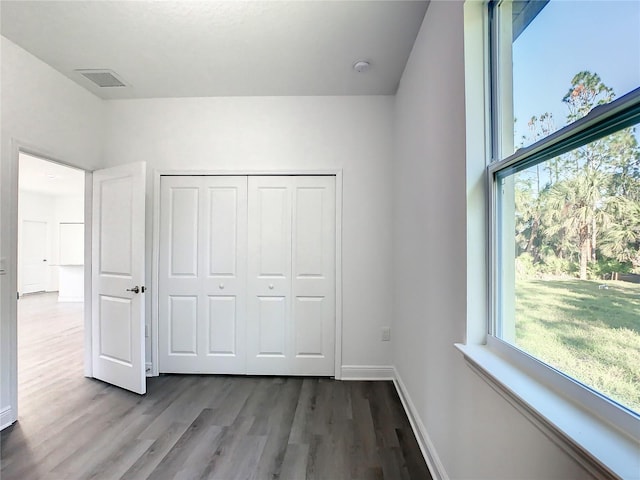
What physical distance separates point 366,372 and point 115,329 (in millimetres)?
2408

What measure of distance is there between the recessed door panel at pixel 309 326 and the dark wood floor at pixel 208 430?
0.28 meters

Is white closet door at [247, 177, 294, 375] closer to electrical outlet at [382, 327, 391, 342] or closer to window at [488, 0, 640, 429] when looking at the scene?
electrical outlet at [382, 327, 391, 342]

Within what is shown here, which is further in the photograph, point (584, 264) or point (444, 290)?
point (444, 290)

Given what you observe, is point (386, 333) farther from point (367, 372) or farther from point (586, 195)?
point (586, 195)

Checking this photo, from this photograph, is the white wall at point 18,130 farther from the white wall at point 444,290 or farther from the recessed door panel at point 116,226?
the white wall at point 444,290

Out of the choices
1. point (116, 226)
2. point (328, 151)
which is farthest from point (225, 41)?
point (116, 226)

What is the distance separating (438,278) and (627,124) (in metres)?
1.12

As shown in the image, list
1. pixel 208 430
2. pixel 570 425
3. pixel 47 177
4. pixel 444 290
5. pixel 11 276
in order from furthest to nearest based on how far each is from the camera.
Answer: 1. pixel 47 177
2. pixel 11 276
3. pixel 208 430
4. pixel 444 290
5. pixel 570 425

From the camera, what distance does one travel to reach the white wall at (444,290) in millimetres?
1050

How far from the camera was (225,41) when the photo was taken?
2.26 meters

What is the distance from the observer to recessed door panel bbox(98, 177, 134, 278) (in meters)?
2.84

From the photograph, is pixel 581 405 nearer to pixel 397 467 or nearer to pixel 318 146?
pixel 397 467

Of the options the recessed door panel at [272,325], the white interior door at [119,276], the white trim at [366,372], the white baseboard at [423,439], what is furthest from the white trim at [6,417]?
the white baseboard at [423,439]

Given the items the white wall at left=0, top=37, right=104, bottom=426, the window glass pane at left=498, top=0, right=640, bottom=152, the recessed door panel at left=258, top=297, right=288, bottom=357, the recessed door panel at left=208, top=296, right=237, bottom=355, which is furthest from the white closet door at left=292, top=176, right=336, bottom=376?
the white wall at left=0, top=37, right=104, bottom=426
